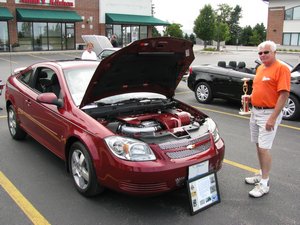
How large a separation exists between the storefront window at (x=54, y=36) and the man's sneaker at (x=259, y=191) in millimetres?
30284

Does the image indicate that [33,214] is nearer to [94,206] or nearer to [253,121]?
[94,206]

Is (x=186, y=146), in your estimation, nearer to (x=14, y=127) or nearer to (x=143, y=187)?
(x=143, y=187)

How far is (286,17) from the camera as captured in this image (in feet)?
156

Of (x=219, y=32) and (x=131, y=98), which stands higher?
(x=219, y=32)

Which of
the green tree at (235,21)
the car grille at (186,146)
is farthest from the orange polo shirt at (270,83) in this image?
the green tree at (235,21)

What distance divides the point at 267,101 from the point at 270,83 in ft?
0.69

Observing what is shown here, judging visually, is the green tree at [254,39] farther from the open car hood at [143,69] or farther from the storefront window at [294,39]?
the open car hood at [143,69]

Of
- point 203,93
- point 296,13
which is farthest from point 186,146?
point 296,13

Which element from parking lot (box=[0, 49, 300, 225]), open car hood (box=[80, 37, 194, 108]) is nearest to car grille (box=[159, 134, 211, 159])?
parking lot (box=[0, 49, 300, 225])

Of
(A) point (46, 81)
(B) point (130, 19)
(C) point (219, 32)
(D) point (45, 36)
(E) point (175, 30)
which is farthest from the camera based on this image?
(E) point (175, 30)

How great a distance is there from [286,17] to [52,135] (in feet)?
161

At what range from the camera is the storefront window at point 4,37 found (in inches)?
1148

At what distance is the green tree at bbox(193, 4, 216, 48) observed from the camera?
43.7 m

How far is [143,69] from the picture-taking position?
4641 millimetres
